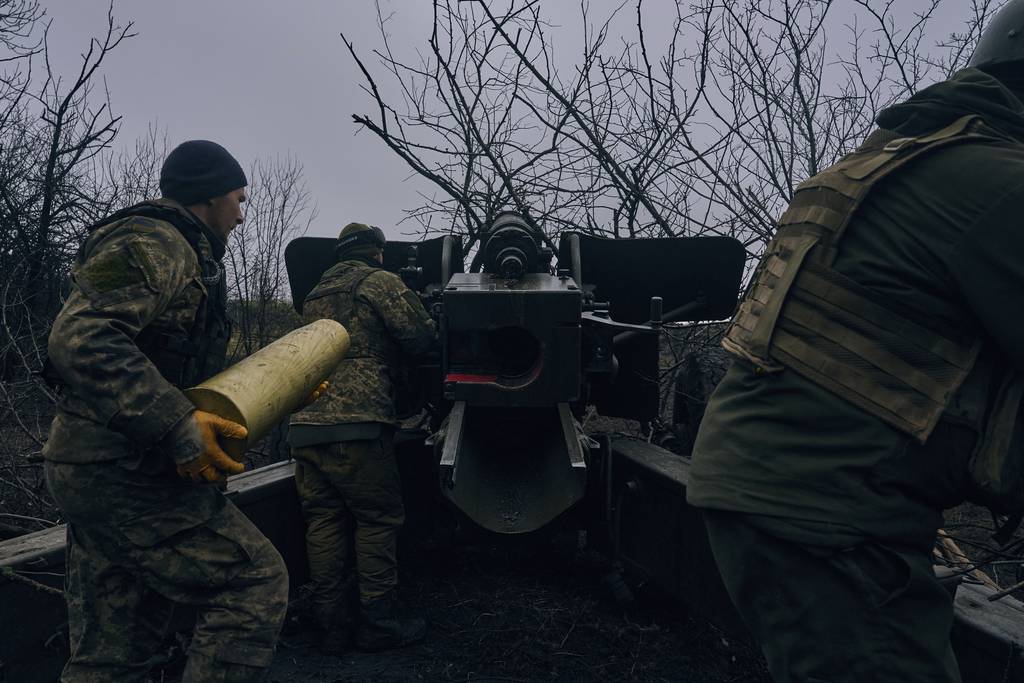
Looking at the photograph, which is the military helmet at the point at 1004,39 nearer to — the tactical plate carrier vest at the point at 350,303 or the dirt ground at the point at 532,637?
the dirt ground at the point at 532,637

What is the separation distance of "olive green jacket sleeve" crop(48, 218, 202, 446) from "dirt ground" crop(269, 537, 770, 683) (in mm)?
1950

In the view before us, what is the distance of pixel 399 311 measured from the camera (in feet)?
14.2

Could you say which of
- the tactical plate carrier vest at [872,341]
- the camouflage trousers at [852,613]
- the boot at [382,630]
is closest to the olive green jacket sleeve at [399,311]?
the boot at [382,630]

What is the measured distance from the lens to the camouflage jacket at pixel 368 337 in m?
4.23

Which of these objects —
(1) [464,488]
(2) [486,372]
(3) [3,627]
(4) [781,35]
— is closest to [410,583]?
(1) [464,488]

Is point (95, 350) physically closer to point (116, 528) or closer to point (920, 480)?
point (116, 528)

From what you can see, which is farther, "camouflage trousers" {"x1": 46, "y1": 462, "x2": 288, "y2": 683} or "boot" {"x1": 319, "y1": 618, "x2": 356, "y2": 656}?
"boot" {"x1": 319, "y1": 618, "x2": 356, "y2": 656}

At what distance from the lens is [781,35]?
509cm

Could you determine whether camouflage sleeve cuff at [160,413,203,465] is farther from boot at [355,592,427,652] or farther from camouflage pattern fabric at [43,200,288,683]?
boot at [355,592,427,652]

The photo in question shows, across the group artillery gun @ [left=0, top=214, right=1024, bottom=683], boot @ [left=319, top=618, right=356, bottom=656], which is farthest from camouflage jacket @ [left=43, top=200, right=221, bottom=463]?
boot @ [left=319, top=618, right=356, bottom=656]

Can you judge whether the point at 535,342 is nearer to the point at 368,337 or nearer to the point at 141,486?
the point at 368,337

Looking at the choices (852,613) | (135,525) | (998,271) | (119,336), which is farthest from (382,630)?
(998,271)

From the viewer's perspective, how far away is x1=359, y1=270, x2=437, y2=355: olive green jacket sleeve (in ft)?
14.2

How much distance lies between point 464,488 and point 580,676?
101 cm
